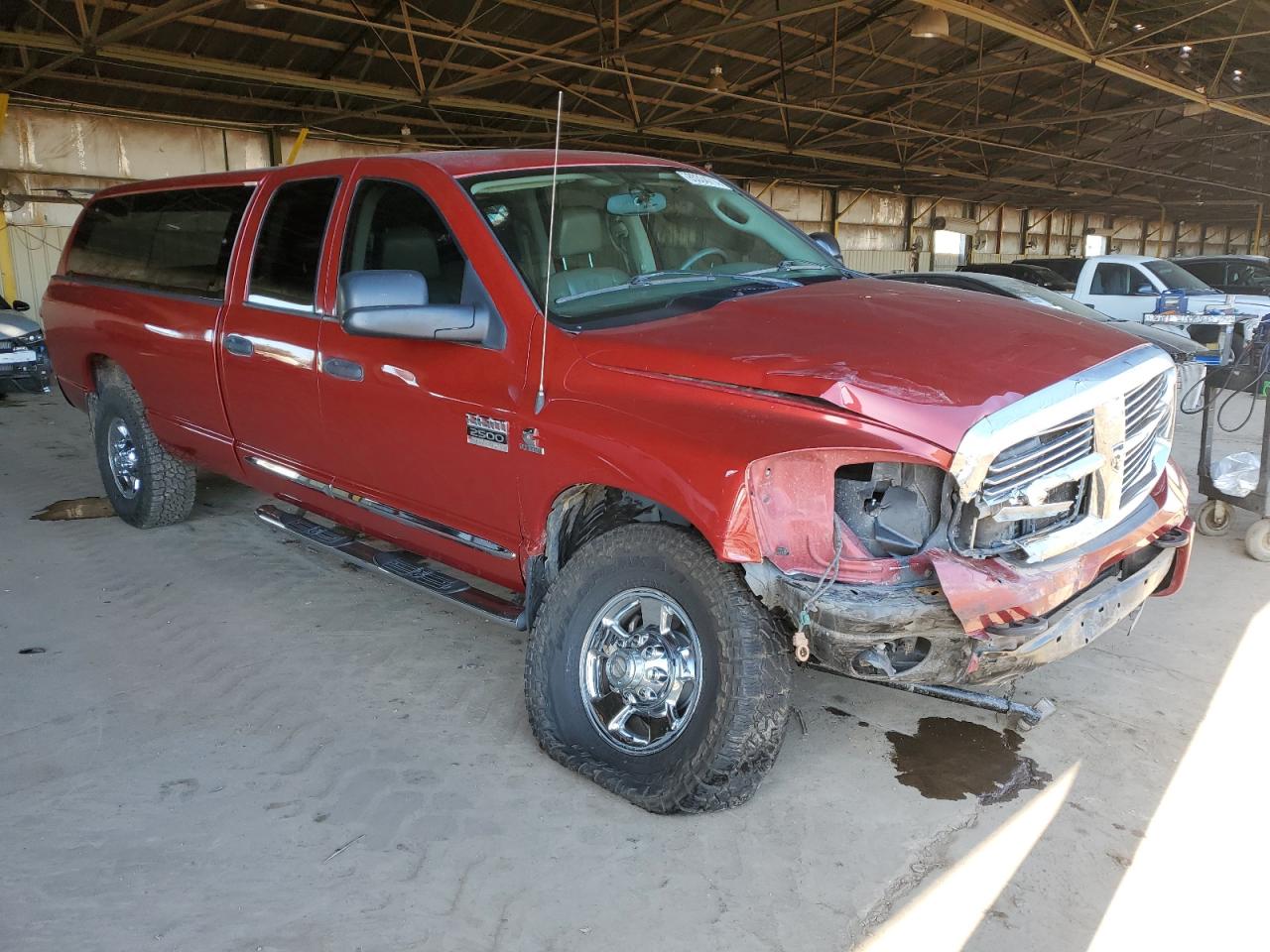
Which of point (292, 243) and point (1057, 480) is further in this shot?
point (292, 243)

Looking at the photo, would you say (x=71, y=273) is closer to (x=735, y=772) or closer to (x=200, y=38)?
(x=735, y=772)

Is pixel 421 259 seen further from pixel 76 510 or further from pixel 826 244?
pixel 76 510

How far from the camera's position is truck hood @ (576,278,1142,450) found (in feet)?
8.09

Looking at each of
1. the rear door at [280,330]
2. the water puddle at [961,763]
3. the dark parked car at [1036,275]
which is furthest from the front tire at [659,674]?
the dark parked car at [1036,275]

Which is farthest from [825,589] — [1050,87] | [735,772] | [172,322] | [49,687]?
[1050,87]

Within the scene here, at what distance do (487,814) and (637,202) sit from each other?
235 centimetres

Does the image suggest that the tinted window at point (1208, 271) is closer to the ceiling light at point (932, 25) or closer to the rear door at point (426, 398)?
the ceiling light at point (932, 25)

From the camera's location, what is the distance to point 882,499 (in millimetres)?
2695

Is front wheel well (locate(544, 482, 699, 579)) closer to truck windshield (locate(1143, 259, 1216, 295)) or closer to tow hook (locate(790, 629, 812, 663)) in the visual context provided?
tow hook (locate(790, 629, 812, 663))

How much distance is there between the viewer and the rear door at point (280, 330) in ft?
13.3

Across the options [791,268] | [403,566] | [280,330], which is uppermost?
[791,268]

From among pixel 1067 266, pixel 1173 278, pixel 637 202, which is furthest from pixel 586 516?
pixel 1067 266

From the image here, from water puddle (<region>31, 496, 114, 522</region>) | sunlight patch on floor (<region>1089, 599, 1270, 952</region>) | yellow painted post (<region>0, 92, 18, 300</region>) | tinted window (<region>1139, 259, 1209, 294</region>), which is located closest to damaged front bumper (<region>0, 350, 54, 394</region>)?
water puddle (<region>31, 496, 114, 522</region>)

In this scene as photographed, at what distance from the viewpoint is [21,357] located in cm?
1070
